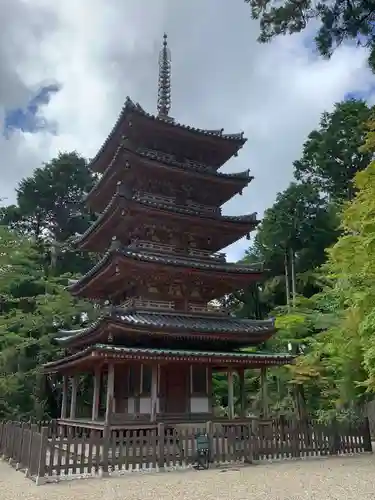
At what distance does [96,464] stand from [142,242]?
8.77 meters

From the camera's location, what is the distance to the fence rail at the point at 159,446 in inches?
444

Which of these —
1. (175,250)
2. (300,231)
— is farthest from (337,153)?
(175,250)

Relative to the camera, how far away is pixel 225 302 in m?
41.6

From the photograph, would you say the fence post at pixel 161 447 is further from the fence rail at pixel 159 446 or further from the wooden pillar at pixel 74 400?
the wooden pillar at pixel 74 400

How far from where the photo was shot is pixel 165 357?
50.4 feet

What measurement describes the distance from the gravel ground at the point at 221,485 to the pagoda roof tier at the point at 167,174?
1131 cm

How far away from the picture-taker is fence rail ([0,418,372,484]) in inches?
444

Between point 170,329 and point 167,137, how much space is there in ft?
28.4

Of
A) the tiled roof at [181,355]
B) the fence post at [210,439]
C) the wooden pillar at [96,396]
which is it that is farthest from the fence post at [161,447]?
the wooden pillar at [96,396]

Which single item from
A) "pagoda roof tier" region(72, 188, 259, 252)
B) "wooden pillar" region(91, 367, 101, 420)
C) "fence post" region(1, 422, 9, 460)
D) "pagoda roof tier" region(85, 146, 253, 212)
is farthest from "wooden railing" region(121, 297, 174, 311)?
"fence post" region(1, 422, 9, 460)

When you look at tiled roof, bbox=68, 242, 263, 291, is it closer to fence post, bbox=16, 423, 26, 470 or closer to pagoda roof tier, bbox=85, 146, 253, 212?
pagoda roof tier, bbox=85, 146, 253, 212

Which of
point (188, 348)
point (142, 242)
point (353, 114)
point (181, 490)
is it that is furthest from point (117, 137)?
point (353, 114)

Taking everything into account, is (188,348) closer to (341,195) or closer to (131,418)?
(131,418)

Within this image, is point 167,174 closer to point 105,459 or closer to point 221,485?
point 105,459
